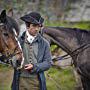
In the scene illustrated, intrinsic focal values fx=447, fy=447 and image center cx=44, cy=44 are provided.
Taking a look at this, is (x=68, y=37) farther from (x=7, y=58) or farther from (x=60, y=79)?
(x=7, y=58)

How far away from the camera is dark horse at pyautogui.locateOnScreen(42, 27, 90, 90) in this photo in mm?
7984

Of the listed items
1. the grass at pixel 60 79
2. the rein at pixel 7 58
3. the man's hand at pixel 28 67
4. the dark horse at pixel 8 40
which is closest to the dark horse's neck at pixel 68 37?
the grass at pixel 60 79

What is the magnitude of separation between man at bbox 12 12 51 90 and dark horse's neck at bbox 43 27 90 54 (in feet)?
6.48

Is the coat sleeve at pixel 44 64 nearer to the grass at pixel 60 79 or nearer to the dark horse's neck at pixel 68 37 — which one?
the dark horse's neck at pixel 68 37

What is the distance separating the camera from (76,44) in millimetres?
8219

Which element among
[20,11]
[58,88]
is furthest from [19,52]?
[20,11]

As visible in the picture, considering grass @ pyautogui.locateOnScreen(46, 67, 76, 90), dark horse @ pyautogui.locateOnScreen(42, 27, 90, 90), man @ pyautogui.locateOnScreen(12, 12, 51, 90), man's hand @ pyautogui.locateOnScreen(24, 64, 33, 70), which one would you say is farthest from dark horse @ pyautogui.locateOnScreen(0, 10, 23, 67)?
grass @ pyautogui.locateOnScreen(46, 67, 76, 90)

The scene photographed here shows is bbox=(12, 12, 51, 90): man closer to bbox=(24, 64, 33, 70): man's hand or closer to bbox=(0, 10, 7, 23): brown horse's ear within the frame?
bbox=(24, 64, 33, 70): man's hand

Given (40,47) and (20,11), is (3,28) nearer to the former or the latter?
(40,47)

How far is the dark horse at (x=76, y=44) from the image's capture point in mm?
7984

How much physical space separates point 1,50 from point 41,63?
0.72 m

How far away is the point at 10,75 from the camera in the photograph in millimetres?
9633

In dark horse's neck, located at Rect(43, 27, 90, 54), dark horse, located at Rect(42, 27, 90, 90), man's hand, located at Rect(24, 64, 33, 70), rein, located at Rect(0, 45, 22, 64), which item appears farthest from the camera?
dark horse's neck, located at Rect(43, 27, 90, 54)

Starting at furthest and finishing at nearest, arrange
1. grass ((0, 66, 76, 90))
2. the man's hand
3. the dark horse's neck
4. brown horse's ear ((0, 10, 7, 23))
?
grass ((0, 66, 76, 90)) < the dark horse's neck < brown horse's ear ((0, 10, 7, 23)) < the man's hand
